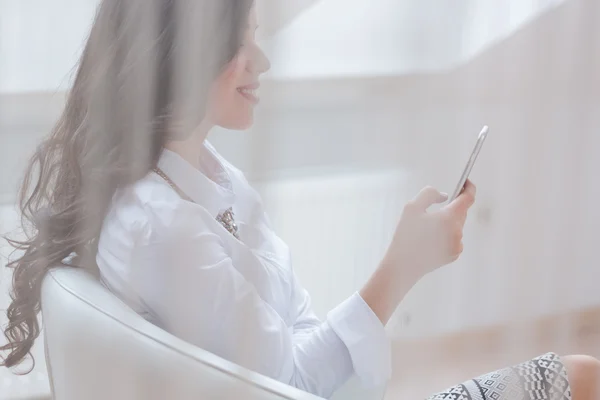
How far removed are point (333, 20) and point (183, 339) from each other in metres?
0.45

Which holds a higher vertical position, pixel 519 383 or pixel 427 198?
pixel 427 198

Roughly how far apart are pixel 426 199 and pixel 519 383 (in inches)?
11.3

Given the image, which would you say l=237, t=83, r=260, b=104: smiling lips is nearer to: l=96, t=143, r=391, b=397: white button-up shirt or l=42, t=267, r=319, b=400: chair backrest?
l=96, t=143, r=391, b=397: white button-up shirt

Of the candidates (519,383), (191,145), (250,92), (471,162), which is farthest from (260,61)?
(519,383)

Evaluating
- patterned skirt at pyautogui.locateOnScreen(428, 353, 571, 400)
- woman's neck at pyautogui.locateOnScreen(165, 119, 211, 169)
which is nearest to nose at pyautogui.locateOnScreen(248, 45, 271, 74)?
woman's neck at pyautogui.locateOnScreen(165, 119, 211, 169)

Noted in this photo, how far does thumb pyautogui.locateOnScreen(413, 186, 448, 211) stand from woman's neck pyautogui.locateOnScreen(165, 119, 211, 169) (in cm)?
30

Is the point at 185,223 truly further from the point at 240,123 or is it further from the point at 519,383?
the point at 519,383

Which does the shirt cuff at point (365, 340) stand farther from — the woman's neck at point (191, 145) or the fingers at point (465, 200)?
the woman's neck at point (191, 145)

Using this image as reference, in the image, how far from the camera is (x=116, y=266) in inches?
40.0

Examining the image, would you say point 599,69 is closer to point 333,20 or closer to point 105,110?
point 333,20

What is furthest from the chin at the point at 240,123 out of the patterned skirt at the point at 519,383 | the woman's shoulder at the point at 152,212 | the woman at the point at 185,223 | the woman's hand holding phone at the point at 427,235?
the patterned skirt at the point at 519,383

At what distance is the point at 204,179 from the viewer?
111cm

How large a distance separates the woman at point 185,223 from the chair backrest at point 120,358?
2.5 inches

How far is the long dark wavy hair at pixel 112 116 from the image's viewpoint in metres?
0.96
